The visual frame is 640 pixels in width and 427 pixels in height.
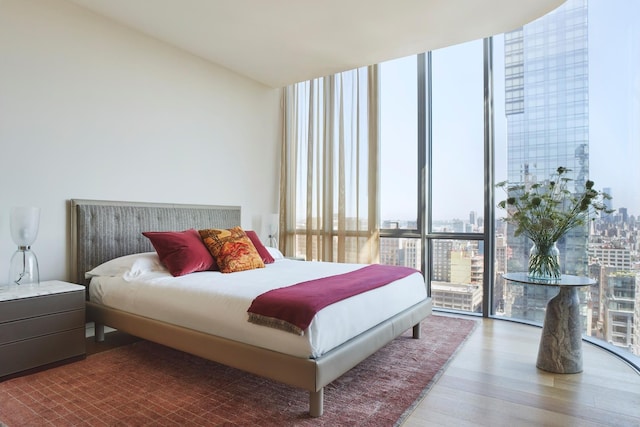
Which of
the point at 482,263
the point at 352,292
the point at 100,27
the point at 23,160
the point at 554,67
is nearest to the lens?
the point at 352,292

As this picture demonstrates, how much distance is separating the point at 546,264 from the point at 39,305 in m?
3.49

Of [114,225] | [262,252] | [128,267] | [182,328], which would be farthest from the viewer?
[262,252]

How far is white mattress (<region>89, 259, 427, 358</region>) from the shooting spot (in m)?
2.09

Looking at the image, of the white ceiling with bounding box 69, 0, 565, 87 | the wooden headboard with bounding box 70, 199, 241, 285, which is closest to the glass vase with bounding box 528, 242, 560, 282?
the white ceiling with bounding box 69, 0, 565, 87

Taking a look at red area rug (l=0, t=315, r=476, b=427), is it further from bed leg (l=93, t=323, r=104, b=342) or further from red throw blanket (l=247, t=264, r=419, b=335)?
red throw blanket (l=247, t=264, r=419, b=335)

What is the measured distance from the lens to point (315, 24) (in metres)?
3.56

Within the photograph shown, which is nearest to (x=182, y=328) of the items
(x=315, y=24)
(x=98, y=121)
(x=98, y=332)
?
(x=98, y=332)

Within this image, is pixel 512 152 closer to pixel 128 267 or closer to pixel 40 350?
pixel 128 267

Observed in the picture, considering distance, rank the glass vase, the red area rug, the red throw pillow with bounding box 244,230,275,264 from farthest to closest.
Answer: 1. the red throw pillow with bounding box 244,230,275,264
2. the glass vase
3. the red area rug

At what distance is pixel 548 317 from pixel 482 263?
1.54 meters

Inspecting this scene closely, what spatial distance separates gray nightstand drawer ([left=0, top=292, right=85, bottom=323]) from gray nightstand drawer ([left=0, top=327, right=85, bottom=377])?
17 cm

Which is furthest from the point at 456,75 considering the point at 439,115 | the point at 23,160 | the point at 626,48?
the point at 23,160

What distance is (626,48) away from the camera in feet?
10.2

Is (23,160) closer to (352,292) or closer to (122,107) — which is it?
(122,107)
